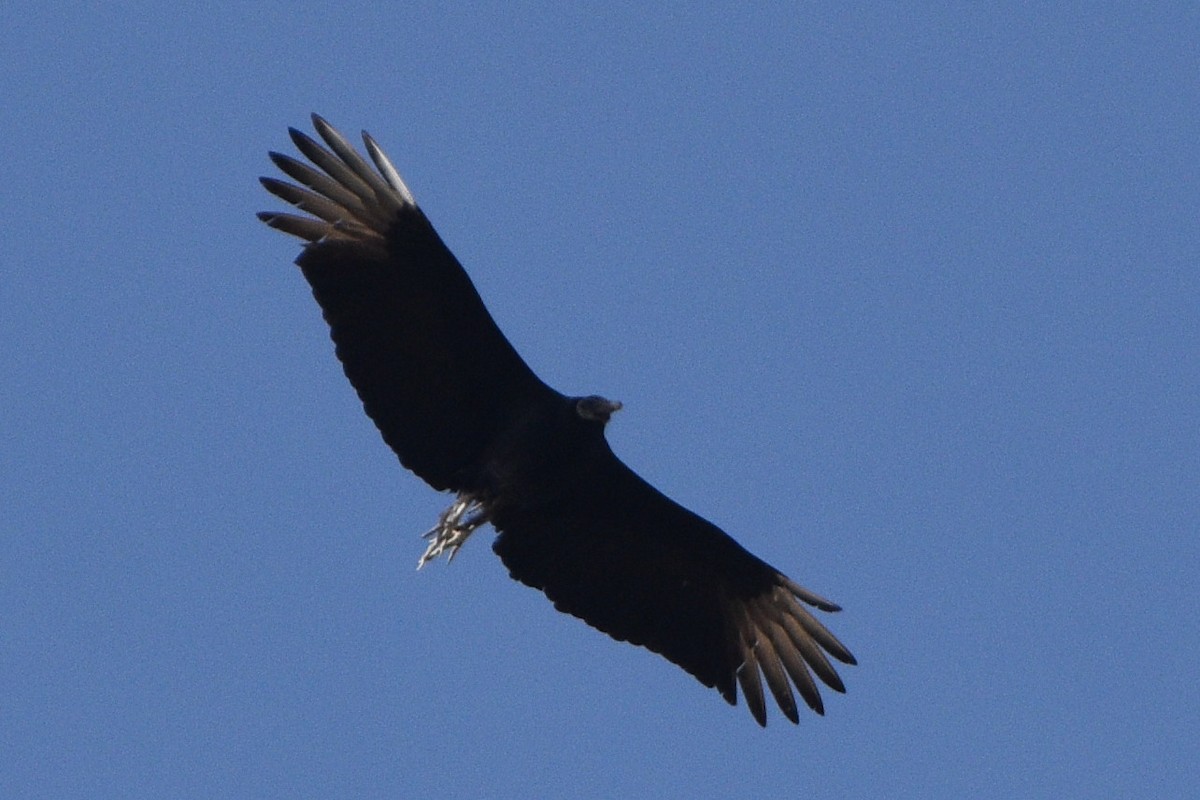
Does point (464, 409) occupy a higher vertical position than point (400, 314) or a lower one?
lower

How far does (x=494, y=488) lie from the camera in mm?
11828

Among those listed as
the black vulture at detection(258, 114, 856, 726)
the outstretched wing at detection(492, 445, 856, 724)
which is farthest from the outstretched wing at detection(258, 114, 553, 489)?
the outstretched wing at detection(492, 445, 856, 724)

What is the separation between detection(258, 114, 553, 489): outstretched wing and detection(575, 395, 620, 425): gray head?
0.25 metres

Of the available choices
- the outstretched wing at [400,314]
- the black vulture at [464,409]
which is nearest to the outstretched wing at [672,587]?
the black vulture at [464,409]

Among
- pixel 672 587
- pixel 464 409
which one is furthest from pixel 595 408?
pixel 672 587

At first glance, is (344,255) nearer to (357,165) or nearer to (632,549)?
(357,165)

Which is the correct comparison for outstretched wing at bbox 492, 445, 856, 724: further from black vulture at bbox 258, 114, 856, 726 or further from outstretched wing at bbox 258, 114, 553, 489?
outstretched wing at bbox 258, 114, 553, 489

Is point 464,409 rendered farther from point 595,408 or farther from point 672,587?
point 672,587

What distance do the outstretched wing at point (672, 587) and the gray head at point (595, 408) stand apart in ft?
1.02

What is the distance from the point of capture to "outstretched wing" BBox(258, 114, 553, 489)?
458 inches

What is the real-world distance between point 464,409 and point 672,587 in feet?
5.93

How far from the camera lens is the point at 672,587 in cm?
1258

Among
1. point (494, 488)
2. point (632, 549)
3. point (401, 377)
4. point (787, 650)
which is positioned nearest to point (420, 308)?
point (401, 377)

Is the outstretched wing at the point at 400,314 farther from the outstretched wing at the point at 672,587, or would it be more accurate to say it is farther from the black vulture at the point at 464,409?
the outstretched wing at the point at 672,587
